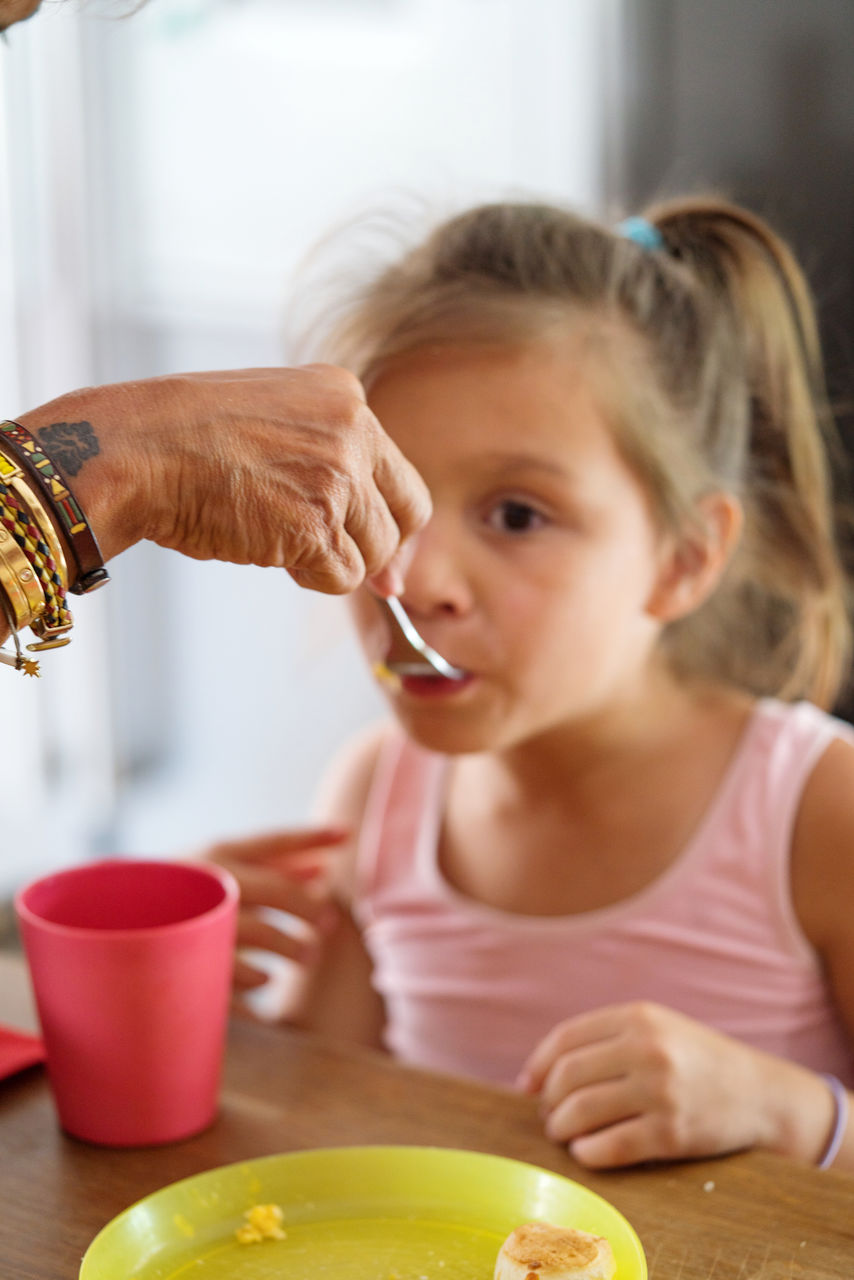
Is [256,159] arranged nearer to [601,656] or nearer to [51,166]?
[51,166]

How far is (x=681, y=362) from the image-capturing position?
105 centimetres

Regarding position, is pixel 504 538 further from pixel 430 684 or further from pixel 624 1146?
pixel 624 1146

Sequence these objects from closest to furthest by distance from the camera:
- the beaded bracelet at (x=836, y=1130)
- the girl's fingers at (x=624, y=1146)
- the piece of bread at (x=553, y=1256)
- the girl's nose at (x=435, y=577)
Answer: the piece of bread at (x=553, y=1256) → the girl's fingers at (x=624, y=1146) → the beaded bracelet at (x=836, y=1130) → the girl's nose at (x=435, y=577)

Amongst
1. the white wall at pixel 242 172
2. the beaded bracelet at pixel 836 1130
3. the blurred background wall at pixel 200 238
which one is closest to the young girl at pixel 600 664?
the beaded bracelet at pixel 836 1130

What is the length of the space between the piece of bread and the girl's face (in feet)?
1.42

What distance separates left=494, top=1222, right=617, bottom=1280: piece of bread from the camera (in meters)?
0.50

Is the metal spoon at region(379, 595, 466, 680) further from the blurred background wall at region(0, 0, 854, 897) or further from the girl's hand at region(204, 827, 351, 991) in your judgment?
the blurred background wall at region(0, 0, 854, 897)

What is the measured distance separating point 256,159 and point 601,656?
2.02 m

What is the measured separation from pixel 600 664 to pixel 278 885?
0.30 meters

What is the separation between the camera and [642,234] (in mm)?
1053

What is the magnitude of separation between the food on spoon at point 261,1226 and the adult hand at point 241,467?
284 mm

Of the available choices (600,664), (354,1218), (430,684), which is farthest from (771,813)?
(354,1218)

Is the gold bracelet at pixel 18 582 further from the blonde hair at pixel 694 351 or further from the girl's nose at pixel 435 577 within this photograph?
→ the blonde hair at pixel 694 351

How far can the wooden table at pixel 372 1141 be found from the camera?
0.56m
